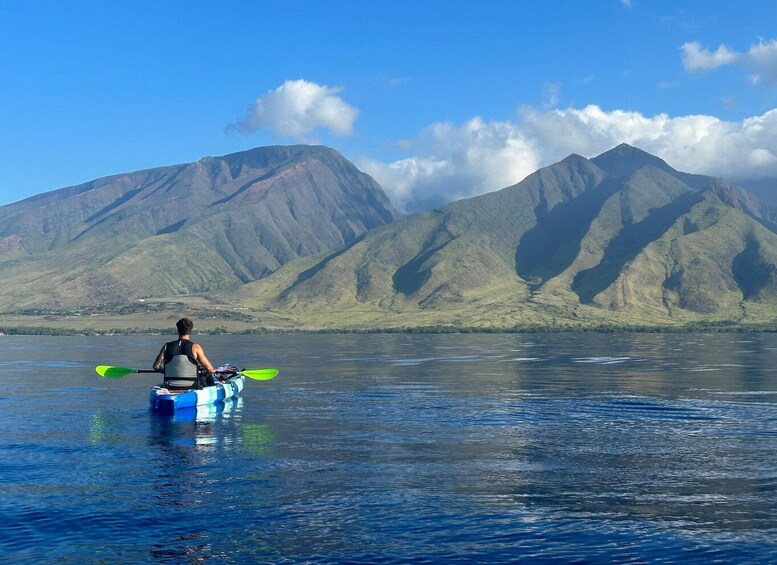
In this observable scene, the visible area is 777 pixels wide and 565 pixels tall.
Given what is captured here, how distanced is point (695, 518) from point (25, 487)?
89.0 ft

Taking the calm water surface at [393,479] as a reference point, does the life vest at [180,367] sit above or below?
above

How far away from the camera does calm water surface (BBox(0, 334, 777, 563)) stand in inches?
1008

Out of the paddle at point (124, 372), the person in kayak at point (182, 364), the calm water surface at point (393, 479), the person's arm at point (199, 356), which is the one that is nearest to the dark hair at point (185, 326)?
the person in kayak at point (182, 364)

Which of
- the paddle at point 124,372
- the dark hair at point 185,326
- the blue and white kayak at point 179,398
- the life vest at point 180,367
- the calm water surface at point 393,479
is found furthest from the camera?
the paddle at point 124,372

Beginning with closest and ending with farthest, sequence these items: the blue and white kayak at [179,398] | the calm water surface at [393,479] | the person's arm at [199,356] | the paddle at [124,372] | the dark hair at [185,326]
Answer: the calm water surface at [393,479]
the dark hair at [185,326]
the person's arm at [199,356]
the blue and white kayak at [179,398]
the paddle at [124,372]

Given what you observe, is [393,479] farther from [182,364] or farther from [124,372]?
[124,372]

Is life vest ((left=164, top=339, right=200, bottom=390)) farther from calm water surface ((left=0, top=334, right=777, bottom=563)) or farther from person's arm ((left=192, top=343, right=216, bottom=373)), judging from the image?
calm water surface ((left=0, top=334, right=777, bottom=563))

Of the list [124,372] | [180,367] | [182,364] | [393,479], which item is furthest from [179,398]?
[393,479]

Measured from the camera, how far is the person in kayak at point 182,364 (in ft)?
169

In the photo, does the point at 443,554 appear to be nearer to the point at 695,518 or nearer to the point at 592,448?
the point at 695,518

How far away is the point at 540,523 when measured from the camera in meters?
28.1

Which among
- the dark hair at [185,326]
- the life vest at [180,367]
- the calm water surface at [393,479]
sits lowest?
the calm water surface at [393,479]

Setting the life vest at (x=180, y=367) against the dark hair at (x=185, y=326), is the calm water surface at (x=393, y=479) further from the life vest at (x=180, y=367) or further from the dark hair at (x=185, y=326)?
the dark hair at (x=185, y=326)

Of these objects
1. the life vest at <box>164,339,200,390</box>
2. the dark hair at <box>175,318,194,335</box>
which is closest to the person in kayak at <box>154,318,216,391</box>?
the life vest at <box>164,339,200,390</box>
